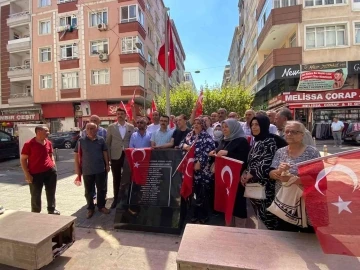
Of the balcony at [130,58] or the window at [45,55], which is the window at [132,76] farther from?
the window at [45,55]

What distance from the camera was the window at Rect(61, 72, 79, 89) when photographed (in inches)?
1015

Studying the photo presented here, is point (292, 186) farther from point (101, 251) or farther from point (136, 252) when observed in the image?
point (101, 251)

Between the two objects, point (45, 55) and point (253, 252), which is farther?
point (45, 55)

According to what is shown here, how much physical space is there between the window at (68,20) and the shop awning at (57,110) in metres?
8.12

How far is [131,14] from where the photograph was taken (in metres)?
24.3

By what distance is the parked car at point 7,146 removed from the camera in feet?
42.8

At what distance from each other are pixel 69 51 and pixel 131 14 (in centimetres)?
750

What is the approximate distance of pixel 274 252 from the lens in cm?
242

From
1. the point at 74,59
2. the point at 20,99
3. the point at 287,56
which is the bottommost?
the point at 20,99

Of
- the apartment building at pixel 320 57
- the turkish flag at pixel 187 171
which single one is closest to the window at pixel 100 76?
the apartment building at pixel 320 57

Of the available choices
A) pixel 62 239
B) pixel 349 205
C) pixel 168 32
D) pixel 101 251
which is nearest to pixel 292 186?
pixel 349 205

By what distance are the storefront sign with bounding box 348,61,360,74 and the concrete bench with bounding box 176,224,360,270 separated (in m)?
19.0

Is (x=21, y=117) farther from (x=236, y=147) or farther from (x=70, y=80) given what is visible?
(x=236, y=147)

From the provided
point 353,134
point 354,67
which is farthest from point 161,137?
point 354,67
